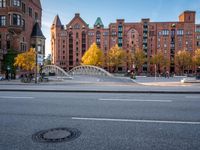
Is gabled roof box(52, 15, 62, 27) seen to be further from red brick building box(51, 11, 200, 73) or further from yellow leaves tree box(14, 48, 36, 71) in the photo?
yellow leaves tree box(14, 48, 36, 71)

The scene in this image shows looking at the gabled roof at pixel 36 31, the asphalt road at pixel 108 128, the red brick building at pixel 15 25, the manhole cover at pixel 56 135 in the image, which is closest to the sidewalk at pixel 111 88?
the asphalt road at pixel 108 128

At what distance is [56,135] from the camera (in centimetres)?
477

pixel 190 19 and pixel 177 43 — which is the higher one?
pixel 190 19

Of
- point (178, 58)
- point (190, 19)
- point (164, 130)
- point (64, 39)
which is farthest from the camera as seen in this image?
point (64, 39)

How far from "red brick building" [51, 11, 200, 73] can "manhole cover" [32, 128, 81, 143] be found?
8127cm

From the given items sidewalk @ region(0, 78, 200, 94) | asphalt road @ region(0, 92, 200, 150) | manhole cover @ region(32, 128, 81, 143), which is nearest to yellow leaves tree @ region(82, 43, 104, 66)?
sidewalk @ region(0, 78, 200, 94)

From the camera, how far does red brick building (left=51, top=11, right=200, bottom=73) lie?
85.6 metres

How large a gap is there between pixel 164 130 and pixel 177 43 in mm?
89988

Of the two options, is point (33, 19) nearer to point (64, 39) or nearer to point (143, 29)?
point (64, 39)

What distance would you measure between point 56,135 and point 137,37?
87.1 m

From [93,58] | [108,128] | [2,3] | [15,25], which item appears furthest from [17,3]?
[108,128]

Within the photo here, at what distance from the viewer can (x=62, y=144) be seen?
167 inches

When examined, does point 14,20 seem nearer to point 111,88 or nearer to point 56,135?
point 111,88

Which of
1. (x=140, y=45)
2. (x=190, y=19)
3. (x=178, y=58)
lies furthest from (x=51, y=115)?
(x=190, y=19)
